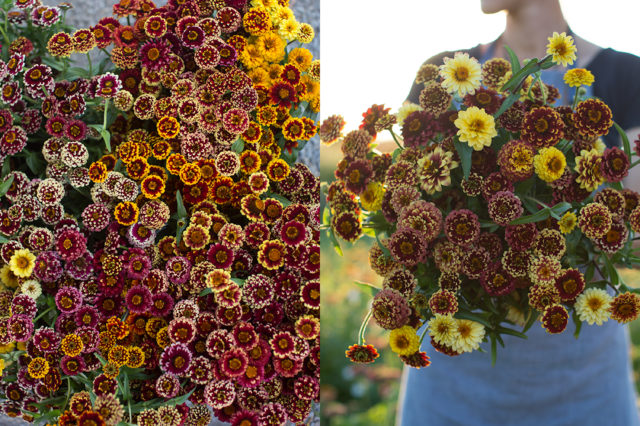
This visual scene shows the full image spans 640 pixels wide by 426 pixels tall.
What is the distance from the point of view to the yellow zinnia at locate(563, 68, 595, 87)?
0.67 m

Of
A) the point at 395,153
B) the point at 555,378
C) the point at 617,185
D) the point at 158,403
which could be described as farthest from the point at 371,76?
the point at 158,403

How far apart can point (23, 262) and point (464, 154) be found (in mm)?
735

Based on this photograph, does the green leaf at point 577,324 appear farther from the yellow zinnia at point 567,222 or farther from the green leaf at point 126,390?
the green leaf at point 126,390

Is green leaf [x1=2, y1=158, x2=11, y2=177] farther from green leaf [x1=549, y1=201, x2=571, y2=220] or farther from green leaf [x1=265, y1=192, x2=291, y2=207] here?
green leaf [x1=549, y1=201, x2=571, y2=220]

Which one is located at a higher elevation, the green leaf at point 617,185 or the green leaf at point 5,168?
the green leaf at point 617,185

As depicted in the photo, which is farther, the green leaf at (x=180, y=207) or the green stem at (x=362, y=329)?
the green leaf at (x=180, y=207)

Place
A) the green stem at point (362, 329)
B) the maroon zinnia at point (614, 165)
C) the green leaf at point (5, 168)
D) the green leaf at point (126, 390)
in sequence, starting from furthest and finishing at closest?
the green leaf at point (5, 168)
the green leaf at point (126, 390)
the green stem at point (362, 329)
the maroon zinnia at point (614, 165)

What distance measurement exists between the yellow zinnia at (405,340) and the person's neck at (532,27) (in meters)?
0.38

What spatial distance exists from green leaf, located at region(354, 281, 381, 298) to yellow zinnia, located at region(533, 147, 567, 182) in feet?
0.86

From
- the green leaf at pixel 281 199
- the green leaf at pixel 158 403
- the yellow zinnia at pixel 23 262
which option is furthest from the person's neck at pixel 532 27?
the yellow zinnia at pixel 23 262

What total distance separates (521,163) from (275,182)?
52cm

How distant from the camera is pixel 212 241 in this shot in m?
0.98

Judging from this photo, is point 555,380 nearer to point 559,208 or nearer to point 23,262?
point 559,208

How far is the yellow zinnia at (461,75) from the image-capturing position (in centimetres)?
68
